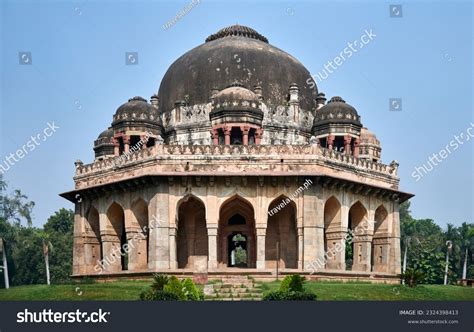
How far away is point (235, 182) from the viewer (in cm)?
2658

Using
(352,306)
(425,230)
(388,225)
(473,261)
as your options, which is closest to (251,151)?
(388,225)

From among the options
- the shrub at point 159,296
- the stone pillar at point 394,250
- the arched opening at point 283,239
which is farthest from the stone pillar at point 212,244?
the stone pillar at point 394,250

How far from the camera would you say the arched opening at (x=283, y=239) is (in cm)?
2806

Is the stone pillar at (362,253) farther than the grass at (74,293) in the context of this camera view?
Yes

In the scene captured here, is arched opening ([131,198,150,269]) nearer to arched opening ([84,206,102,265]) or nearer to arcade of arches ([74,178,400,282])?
arcade of arches ([74,178,400,282])

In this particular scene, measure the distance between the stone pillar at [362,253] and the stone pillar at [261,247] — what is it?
492 cm

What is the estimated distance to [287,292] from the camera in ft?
60.2

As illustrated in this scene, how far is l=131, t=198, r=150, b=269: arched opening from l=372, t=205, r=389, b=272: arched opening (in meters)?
9.75

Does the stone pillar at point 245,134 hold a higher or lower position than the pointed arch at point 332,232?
higher

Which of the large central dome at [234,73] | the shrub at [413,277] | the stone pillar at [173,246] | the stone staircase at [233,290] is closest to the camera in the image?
the stone staircase at [233,290]

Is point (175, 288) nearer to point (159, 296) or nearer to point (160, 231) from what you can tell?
point (159, 296)

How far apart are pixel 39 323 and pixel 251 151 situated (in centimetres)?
1345

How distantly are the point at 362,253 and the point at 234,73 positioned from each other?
9.48 meters

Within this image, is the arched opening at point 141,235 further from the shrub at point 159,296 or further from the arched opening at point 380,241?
the arched opening at point 380,241
